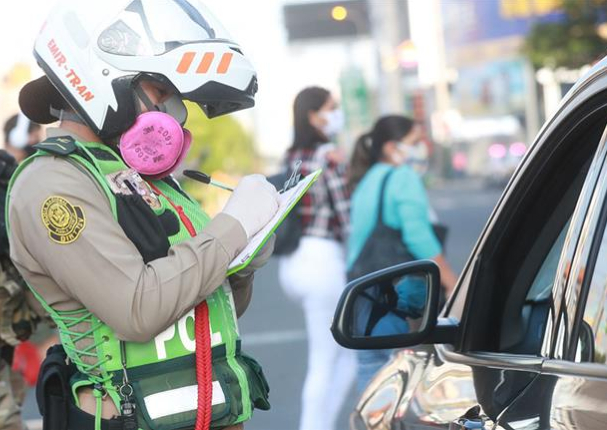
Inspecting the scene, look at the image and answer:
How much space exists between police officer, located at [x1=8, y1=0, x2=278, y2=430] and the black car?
1.07 ft

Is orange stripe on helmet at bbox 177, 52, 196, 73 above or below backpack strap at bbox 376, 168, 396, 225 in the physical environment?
above

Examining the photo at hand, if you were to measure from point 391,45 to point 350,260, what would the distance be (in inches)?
4008

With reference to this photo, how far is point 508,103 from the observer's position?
8900 cm

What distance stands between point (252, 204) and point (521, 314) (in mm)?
738

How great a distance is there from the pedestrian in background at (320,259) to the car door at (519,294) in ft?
10.8

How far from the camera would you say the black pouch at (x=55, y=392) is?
104 inches

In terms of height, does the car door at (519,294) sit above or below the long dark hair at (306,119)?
below

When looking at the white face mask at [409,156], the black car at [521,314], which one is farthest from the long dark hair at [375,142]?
the black car at [521,314]

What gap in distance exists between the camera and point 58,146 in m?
2.56

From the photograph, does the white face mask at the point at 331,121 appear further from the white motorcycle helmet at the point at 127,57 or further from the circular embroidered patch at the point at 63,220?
the circular embroidered patch at the point at 63,220

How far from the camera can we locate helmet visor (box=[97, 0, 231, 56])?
2.61 metres

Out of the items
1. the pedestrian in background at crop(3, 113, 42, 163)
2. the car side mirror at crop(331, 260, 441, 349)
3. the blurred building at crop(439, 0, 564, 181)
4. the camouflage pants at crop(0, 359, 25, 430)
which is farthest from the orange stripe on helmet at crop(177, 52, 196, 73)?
the blurred building at crop(439, 0, 564, 181)

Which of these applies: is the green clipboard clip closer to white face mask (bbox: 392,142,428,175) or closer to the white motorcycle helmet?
the white motorcycle helmet

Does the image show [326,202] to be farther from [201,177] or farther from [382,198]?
[201,177]
